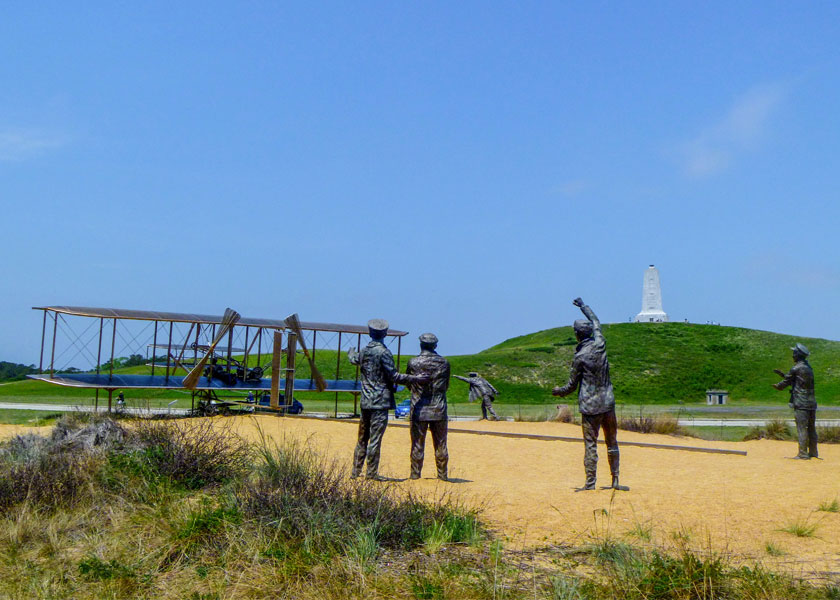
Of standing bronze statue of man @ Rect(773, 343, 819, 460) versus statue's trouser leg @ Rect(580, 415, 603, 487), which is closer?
statue's trouser leg @ Rect(580, 415, 603, 487)

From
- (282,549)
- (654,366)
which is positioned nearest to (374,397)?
(282,549)

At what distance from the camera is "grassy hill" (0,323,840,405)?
53.6 m

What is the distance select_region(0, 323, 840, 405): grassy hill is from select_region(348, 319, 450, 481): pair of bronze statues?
35282 millimetres

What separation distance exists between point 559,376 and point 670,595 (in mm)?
55042

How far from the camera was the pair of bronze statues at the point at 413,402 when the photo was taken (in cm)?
1106

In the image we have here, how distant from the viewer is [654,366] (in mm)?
66812

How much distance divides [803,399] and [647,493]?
7.29 meters

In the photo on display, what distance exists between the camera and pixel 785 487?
11.4m

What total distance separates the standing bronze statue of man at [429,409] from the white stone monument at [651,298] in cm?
8149

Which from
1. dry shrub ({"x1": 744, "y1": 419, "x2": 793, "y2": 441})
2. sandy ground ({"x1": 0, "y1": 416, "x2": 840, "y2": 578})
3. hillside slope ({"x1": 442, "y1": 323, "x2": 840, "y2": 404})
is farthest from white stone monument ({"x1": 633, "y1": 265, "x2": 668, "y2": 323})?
sandy ground ({"x1": 0, "y1": 416, "x2": 840, "y2": 578})

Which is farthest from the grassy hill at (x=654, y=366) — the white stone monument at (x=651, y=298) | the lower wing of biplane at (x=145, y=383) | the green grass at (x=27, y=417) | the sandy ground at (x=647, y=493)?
the sandy ground at (x=647, y=493)

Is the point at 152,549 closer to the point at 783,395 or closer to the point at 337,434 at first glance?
the point at 337,434

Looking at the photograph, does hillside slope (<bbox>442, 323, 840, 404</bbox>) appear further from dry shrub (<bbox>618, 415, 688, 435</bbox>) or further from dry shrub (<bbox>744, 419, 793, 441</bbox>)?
dry shrub (<bbox>744, 419, 793, 441</bbox>)

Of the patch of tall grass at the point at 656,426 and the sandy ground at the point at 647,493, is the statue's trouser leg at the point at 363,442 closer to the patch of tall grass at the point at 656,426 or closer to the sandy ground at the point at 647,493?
the sandy ground at the point at 647,493
